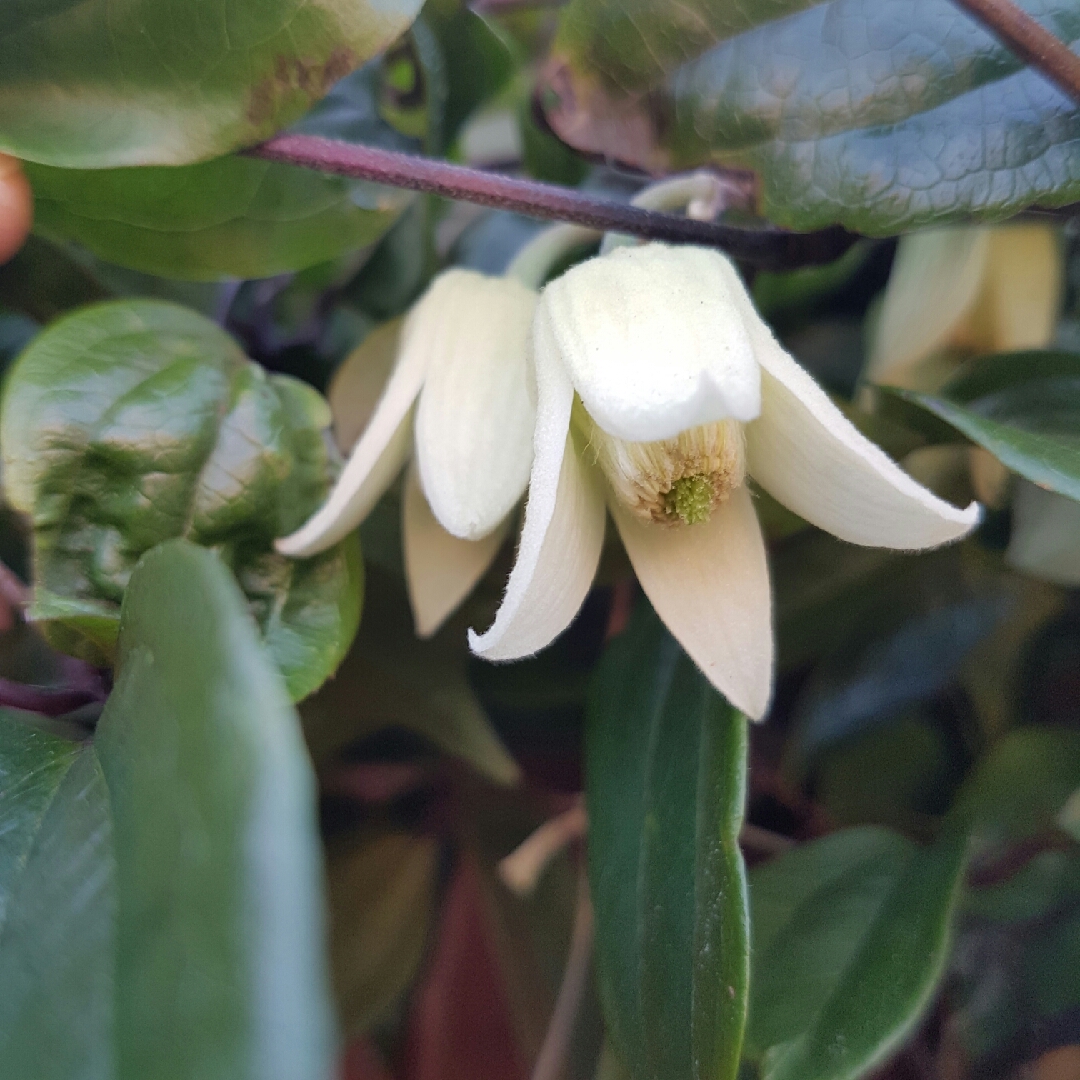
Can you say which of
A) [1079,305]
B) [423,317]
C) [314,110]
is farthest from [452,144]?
[1079,305]

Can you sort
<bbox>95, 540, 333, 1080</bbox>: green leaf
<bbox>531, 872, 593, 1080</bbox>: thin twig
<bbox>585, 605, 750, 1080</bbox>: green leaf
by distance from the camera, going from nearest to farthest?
<bbox>95, 540, 333, 1080</bbox>: green leaf, <bbox>585, 605, 750, 1080</bbox>: green leaf, <bbox>531, 872, 593, 1080</bbox>: thin twig

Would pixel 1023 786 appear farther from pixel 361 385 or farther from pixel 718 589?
pixel 361 385

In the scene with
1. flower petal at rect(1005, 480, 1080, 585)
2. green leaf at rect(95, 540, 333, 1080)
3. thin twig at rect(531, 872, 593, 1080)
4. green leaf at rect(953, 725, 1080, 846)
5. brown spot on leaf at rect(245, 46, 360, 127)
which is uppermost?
brown spot on leaf at rect(245, 46, 360, 127)

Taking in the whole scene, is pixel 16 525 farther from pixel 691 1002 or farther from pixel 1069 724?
pixel 1069 724

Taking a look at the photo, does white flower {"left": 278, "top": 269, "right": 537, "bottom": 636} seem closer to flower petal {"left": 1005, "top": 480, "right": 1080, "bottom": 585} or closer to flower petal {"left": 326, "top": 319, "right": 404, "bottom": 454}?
flower petal {"left": 326, "top": 319, "right": 404, "bottom": 454}

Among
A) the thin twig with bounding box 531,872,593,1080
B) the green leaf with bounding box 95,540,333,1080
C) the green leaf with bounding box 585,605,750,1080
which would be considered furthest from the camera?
the thin twig with bounding box 531,872,593,1080

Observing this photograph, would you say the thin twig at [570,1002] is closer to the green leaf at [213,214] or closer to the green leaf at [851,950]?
the green leaf at [851,950]

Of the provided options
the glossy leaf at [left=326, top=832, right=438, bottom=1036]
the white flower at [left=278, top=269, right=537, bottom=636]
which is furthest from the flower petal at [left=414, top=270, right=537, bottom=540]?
the glossy leaf at [left=326, top=832, right=438, bottom=1036]
